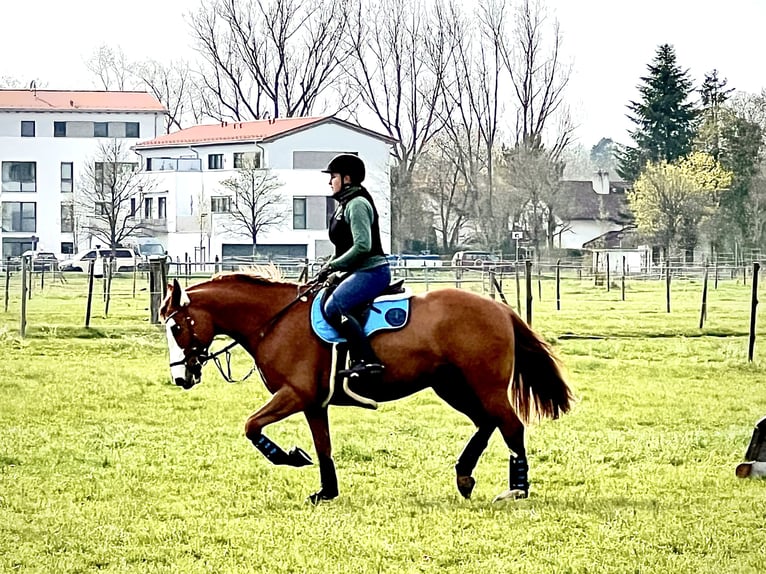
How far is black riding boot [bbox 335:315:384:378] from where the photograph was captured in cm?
869

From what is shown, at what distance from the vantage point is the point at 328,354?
884cm

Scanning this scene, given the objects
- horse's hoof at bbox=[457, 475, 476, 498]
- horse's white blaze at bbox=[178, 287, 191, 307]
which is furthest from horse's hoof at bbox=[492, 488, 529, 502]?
horse's white blaze at bbox=[178, 287, 191, 307]

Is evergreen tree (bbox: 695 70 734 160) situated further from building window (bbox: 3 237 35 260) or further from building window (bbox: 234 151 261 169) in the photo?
building window (bbox: 3 237 35 260)

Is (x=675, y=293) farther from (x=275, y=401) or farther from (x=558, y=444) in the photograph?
(x=275, y=401)

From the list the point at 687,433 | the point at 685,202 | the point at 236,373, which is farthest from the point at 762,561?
the point at 685,202

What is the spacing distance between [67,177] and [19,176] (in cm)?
293

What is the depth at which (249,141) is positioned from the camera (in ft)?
217

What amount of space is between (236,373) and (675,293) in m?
24.4

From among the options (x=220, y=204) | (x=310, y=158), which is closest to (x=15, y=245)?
(x=220, y=204)

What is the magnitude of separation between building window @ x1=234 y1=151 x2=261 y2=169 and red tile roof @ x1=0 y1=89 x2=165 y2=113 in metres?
10.4

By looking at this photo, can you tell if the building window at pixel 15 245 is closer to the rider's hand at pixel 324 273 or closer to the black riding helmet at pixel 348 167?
the rider's hand at pixel 324 273

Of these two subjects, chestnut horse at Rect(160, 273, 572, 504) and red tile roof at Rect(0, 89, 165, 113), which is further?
red tile roof at Rect(0, 89, 165, 113)

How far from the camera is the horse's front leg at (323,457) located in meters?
8.83

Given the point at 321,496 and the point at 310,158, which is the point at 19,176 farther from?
the point at 321,496
